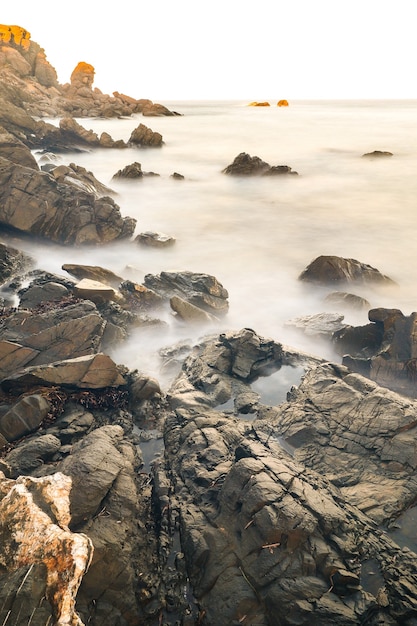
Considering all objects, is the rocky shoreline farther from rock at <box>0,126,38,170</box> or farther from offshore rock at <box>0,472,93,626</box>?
rock at <box>0,126,38,170</box>

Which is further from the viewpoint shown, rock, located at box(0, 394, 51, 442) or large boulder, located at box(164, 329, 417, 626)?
rock, located at box(0, 394, 51, 442)

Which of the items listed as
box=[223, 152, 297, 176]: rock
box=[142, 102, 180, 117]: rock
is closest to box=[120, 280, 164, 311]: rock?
box=[223, 152, 297, 176]: rock

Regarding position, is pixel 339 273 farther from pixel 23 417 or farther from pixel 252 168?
pixel 252 168

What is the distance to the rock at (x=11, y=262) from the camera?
11.5m

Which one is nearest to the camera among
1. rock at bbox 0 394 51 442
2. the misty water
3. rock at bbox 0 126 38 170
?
rock at bbox 0 394 51 442

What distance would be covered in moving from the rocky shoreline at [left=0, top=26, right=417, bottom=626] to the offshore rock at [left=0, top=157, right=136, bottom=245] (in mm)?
4115

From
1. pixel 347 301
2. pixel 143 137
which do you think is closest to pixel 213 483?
pixel 347 301

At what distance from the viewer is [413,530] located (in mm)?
4805

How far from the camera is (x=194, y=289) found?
11.2 m

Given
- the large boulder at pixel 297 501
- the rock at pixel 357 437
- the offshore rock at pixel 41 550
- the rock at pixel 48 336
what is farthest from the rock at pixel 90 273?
the offshore rock at pixel 41 550

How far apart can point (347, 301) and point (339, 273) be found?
1553 mm

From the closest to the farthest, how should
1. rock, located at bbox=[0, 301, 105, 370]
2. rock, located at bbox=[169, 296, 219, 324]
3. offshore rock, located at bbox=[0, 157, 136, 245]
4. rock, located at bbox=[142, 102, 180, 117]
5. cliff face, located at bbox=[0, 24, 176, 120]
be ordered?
1. rock, located at bbox=[0, 301, 105, 370]
2. rock, located at bbox=[169, 296, 219, 324]
3. offshore rock, located at bbox=[0, 157, 136, 245]
4. cliff face, located at bbox=[0, 24, 176, 120]
5. rock, located at bbox=[142, 102, 180, 117]

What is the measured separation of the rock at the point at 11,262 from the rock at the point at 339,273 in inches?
338

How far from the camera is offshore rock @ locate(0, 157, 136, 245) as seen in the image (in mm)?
13586
